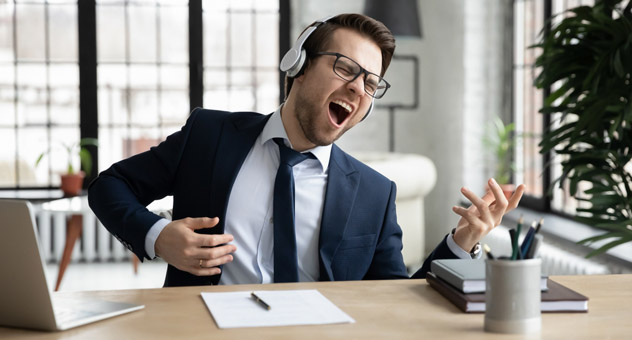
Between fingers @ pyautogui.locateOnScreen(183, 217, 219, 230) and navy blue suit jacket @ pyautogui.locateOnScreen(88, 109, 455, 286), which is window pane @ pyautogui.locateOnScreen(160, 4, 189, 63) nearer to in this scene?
navy blue suit jacket @ pyautogui.locateOnScreen(88, 109, 455, 286)

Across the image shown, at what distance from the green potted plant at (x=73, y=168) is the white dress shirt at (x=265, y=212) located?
3.99 m

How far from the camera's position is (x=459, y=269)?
56.3 inches

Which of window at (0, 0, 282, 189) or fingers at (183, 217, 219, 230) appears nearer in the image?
fingers at (183, 217, 219, 230)

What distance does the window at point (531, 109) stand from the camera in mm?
4828

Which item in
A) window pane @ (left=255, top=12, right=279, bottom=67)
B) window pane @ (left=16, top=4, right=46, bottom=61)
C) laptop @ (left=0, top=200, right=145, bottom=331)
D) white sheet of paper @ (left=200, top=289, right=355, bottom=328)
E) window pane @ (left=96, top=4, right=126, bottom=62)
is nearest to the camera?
laptop @ (left=0, top=200, right=145, bottom=331)

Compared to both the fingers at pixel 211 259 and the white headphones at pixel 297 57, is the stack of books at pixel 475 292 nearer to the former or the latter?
the fingers at pixel 211 259

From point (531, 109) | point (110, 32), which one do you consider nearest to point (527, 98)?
point (531, 109)

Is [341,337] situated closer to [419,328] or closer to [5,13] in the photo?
[419,328]

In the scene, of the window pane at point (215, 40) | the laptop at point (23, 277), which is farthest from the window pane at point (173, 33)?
the laptop at point (23, 277)

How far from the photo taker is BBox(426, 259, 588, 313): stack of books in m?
1.31

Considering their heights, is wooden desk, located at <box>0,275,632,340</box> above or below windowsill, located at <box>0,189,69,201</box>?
above

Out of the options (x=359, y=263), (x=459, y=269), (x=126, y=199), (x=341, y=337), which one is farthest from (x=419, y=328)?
(x=126, y=199)

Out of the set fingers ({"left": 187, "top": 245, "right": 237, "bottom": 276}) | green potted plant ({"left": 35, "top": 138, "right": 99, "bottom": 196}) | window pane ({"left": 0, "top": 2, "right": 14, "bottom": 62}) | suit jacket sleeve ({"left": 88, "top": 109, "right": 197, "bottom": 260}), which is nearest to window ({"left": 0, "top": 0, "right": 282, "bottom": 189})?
window pane ({"left": 0, "top": 2, "right": 14, "bottom": 62})

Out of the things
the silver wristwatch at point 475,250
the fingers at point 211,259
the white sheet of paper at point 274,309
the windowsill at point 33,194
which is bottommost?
the windowsill at point 33,194
